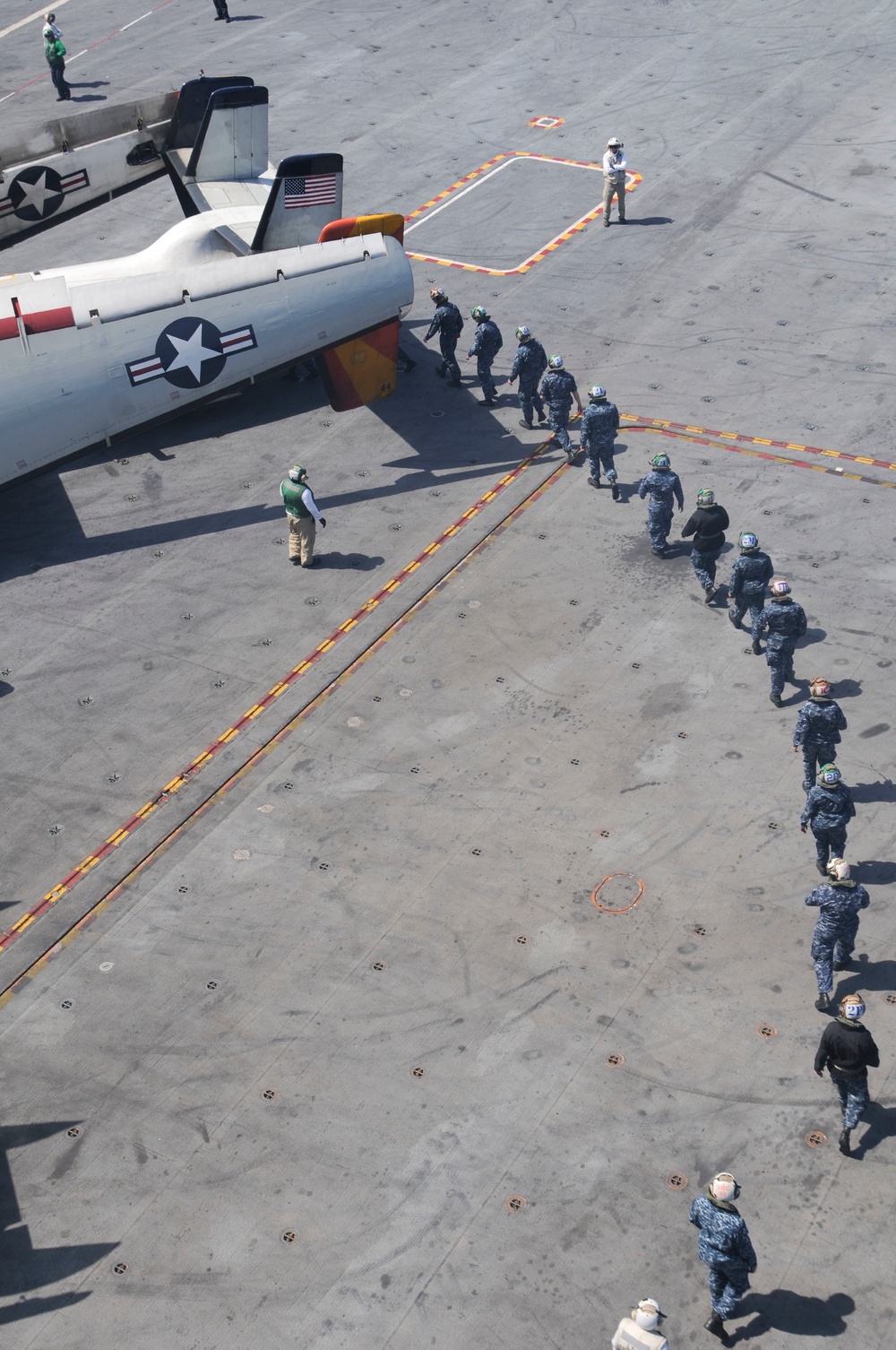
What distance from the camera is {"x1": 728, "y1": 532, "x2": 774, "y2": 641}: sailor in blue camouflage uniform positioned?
61.0ft

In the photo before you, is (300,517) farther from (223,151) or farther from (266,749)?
(223,151)

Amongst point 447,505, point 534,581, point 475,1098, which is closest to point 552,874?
point 475,1098

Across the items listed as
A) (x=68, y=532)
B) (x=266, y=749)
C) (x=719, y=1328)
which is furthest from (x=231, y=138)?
(x=719, y=1328)

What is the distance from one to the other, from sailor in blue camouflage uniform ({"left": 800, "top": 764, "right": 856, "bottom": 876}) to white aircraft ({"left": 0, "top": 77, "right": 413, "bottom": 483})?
40.4 ft

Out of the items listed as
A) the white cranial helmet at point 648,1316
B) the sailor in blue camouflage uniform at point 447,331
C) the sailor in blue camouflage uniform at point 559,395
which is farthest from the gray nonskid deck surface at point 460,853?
the white cranial helmet at point 648,1316

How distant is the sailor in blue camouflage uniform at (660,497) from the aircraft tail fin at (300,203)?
318 inches

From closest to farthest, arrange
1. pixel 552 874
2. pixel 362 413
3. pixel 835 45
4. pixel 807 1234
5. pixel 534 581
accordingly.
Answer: pixel 807 1234 → pixel 552 874 → pixel 534 581 → pixel 362 413 → pixel 835 45

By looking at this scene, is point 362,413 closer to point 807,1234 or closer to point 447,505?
point 447,505

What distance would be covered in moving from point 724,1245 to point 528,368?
1606 centimetres

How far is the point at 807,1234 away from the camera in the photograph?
1219 cm

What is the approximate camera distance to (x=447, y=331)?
25438 mm

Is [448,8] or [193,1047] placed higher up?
[448,8]

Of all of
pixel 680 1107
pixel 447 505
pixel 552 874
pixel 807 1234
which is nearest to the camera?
pixel 807 1234

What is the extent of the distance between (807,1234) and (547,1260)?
230 centimetres
